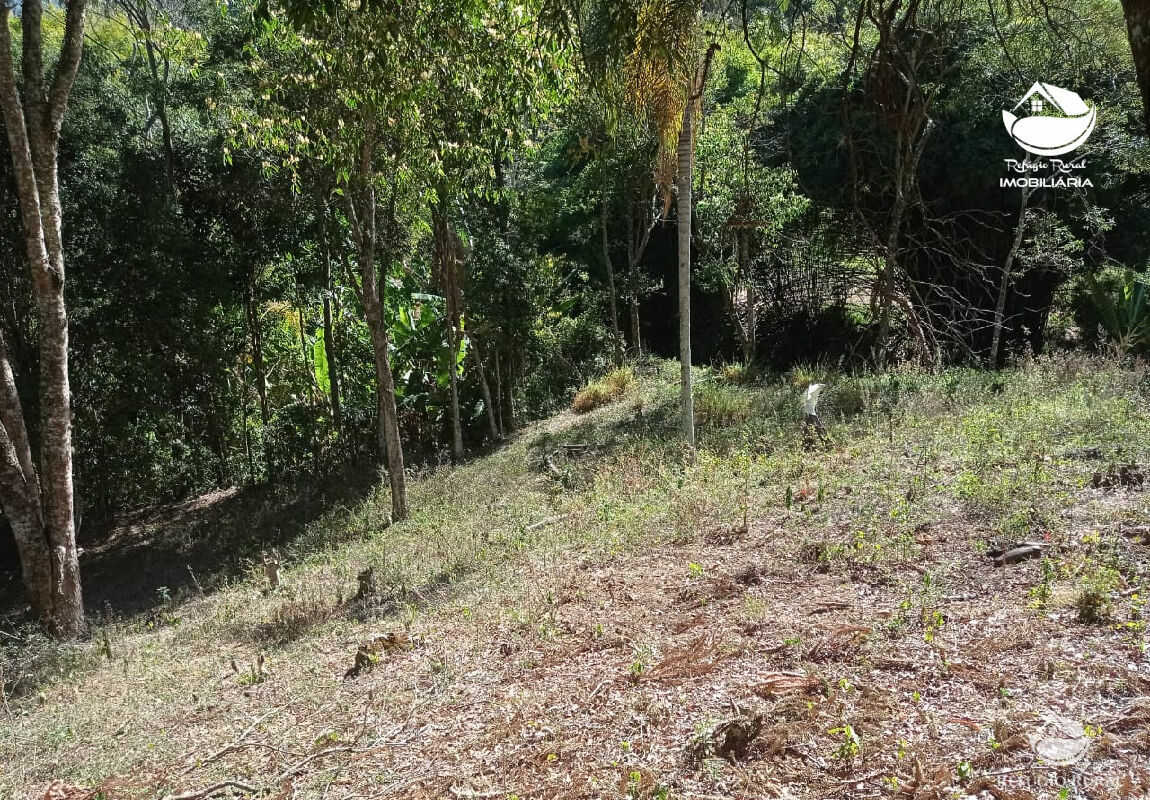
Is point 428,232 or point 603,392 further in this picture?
point 603,392

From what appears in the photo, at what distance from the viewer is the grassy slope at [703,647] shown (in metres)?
3.38

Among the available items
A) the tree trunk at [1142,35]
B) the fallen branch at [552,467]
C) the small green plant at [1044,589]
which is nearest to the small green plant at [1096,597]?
the small green plant at [1044,589]

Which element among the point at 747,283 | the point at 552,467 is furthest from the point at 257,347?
the point at 747,283

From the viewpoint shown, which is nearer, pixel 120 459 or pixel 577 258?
pixel 120 459

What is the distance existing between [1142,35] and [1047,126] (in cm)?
1253

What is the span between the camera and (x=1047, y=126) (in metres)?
12.5

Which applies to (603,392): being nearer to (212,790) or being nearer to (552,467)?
(552,467)

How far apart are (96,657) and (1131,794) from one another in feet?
26.4

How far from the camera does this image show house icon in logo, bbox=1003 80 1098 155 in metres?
12.1

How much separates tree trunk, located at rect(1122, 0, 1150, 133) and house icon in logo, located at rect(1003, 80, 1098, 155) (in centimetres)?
1181

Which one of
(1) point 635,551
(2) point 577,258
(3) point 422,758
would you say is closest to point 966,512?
(1) point 635,551

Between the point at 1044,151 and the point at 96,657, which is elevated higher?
the point at 1044,151

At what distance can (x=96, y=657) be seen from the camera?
7.25 meters

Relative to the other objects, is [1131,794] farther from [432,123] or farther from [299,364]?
[299,364]
